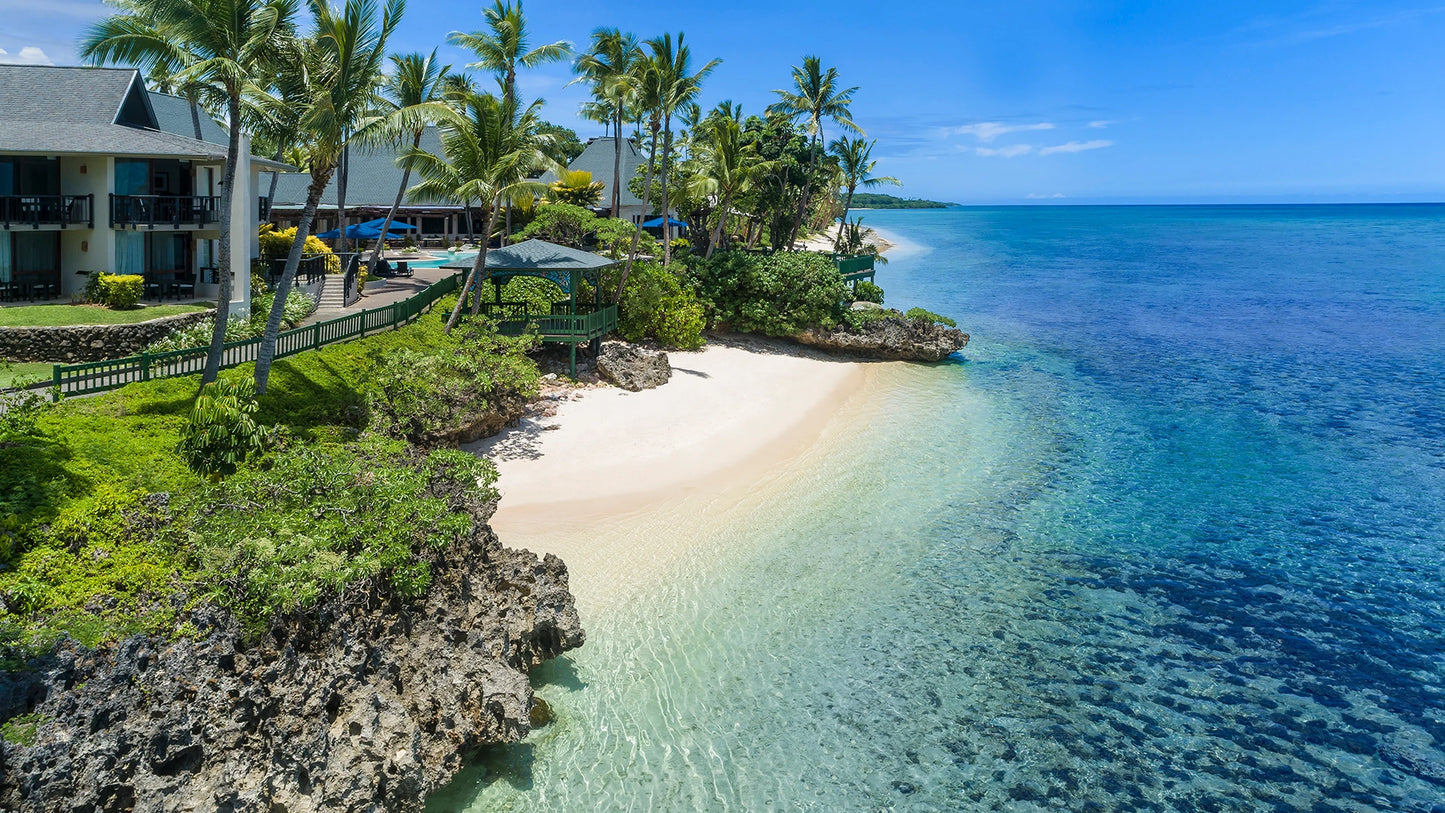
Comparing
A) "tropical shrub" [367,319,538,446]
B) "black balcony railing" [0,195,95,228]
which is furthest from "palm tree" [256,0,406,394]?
"black balcony railing" [0,195,95,228]

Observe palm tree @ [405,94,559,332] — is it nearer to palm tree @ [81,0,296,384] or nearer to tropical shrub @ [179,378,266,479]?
palm tree @ [81,0,296,384]

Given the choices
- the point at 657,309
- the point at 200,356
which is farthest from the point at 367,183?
the point at 200,356

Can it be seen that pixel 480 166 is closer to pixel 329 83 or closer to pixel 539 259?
pixel 539 259

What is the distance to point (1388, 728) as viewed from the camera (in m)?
13.2

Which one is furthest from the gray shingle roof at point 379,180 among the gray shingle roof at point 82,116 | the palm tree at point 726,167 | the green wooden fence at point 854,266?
the gray shingle roof at point 82,116

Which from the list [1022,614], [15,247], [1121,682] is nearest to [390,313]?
[15,247]

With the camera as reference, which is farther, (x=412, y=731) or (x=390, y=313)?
(x=390, y=313)

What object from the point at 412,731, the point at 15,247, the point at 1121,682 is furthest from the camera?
the point at 15,247

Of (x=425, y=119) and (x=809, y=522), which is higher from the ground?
(x=425, y=119)

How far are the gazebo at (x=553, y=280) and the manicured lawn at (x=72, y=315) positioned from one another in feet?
27.8

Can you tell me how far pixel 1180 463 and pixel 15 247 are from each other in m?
34.2

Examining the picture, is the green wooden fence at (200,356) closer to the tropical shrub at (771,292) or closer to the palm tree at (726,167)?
the tropical shrub at (771,292)

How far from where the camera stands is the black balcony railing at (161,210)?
84.4ft

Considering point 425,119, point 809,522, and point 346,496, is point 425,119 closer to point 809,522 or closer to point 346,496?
point 346,496
